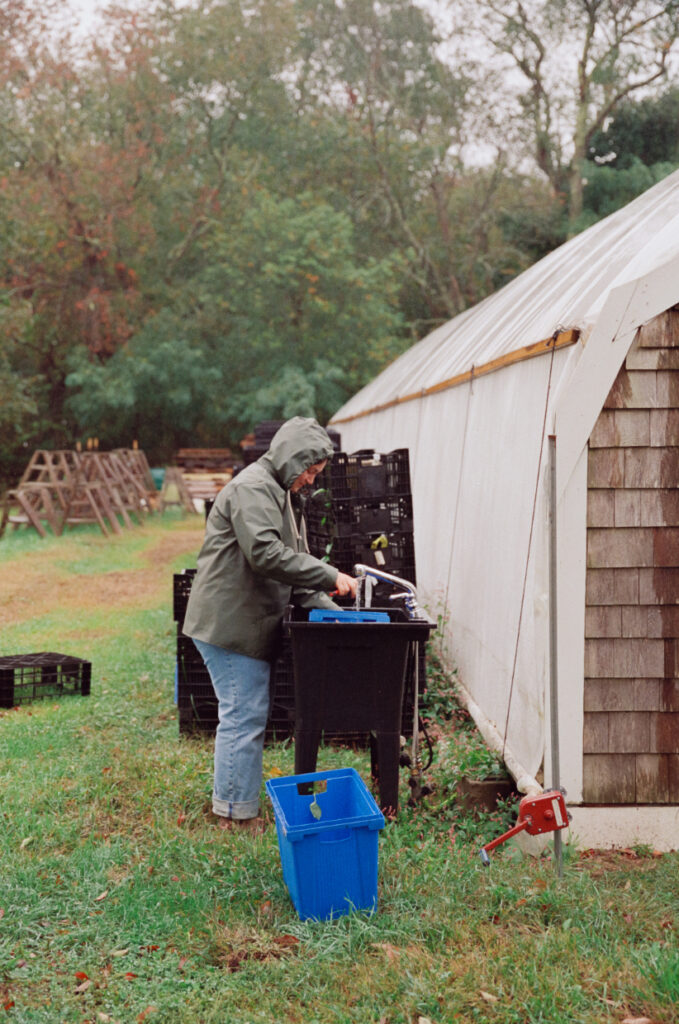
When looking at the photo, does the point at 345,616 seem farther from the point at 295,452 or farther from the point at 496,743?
the point at 496,743

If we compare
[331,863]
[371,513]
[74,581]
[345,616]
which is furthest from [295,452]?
[74,581]

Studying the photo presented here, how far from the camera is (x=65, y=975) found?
344 centimetres

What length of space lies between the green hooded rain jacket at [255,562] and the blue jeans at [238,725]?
9 cm

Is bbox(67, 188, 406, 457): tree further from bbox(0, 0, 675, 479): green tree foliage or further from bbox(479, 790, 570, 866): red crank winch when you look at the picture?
bbox(479, 790, 570, 866): red crank winch

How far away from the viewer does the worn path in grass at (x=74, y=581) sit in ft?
35.9

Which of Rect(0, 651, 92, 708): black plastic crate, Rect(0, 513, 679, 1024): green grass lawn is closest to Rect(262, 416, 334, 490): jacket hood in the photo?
Rect(0, 513, 679, 1024): green grass lawn

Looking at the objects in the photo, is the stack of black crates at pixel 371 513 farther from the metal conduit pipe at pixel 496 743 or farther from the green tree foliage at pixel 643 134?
the green tree foliage at pixel 643 134

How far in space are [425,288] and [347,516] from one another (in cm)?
2330

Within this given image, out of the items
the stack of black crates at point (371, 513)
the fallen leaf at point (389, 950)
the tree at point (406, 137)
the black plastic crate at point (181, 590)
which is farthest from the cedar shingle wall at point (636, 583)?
the tree at point (406, 137)

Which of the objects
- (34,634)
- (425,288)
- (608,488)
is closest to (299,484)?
(608,488)

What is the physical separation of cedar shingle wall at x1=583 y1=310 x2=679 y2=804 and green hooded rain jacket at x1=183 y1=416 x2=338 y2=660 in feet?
4.05

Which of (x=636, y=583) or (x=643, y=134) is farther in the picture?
(x=643, y=134)

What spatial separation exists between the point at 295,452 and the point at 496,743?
1.99 metres

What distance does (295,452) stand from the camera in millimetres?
4453
